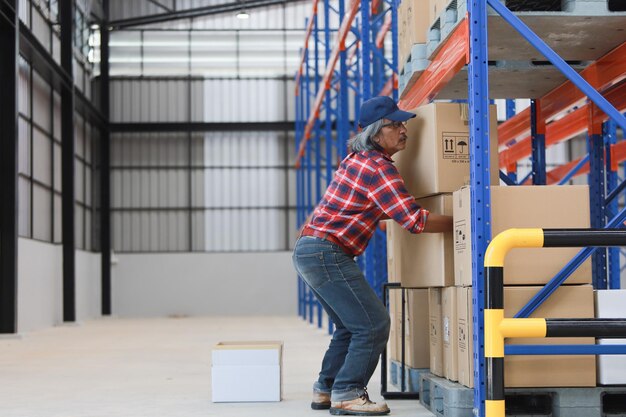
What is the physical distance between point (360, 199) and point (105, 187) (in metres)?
22.4

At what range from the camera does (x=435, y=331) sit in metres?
5.94

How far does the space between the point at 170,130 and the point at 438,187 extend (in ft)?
73.8

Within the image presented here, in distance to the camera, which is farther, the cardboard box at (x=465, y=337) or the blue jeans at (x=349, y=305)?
the blue jeans at (x=349, y=305)

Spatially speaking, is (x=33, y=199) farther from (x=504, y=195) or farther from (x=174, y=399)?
(x=504, y=195)

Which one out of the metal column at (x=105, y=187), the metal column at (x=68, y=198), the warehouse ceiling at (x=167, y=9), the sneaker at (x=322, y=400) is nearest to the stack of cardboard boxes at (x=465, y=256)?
the sneaker at (x=322, y=400)

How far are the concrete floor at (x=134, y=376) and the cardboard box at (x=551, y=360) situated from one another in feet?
3.00

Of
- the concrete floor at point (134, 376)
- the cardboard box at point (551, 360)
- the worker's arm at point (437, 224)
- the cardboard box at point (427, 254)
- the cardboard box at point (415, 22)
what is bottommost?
the concrete floor at point (134, 376)

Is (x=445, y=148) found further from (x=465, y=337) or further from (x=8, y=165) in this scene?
(x=8, y=165)

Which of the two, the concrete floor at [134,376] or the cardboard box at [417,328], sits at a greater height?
the cardboard box at [417,328]

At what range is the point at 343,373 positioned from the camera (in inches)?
221

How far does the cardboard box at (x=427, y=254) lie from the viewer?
5.48 m

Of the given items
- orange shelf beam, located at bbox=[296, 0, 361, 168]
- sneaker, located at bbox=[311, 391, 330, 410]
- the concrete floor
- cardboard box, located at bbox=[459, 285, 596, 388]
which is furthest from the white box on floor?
orange shelf beam, located at bbox=[296, 0, 361, 168]

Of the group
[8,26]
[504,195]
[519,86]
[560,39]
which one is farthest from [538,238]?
[8,26]

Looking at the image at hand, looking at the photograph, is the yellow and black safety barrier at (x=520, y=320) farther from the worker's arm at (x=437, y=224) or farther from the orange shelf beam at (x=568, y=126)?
the orange shelf beam at (x=568, y=126)
